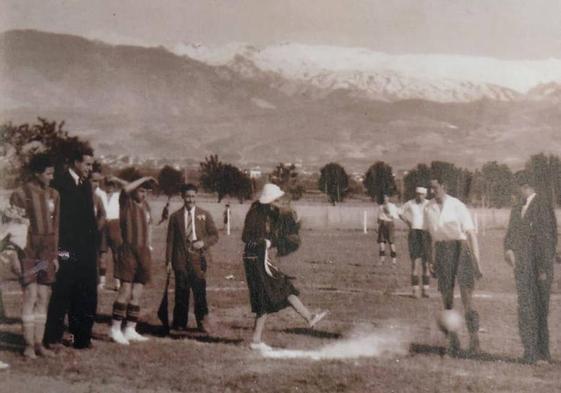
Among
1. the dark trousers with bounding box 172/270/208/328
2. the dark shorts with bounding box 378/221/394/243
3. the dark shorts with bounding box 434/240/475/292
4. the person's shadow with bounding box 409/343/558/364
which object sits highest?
the dark shorts with bounding box 378/221/394/243

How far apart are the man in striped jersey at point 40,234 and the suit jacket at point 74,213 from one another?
0.17 ft

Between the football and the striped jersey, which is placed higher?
the striped jersey

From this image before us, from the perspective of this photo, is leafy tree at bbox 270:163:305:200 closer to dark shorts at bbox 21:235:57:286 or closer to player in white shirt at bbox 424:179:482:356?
player in white shirt at bbox 424:179:482:356

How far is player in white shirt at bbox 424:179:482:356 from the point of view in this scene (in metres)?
5.00

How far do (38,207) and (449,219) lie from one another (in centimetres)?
302

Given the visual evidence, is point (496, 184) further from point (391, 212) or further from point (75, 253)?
point (75, 253)

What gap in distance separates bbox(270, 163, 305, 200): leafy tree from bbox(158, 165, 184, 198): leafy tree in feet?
2.33

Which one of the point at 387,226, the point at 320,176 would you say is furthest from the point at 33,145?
the point at 387,226

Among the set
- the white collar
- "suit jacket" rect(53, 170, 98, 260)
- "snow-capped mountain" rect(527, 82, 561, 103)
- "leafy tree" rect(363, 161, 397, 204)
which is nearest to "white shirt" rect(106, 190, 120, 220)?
"suit jacket" rect(53, 170, 98, 260)

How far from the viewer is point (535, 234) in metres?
4.93

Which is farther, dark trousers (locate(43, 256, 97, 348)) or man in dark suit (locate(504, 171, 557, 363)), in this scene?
dark trousers (locate(43, 256, 97, 348))

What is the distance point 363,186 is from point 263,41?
1360 millimetres

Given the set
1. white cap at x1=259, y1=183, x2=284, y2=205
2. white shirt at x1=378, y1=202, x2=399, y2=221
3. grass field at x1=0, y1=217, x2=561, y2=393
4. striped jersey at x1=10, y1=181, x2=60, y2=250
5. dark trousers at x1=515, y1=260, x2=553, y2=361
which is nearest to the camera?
grass field at x1=0, y1=217, x2=561, y2=393

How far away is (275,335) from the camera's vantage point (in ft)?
16.9
